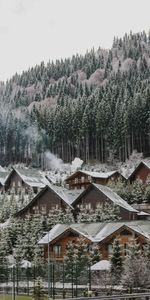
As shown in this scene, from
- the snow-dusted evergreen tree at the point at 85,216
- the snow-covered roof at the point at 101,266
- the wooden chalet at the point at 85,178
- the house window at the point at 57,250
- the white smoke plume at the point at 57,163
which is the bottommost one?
the snow-covered roof at the point at 101,266

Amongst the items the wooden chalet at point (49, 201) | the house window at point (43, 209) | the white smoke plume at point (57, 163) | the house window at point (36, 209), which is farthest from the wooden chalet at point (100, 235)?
the white smoke plume at point (57, 163)

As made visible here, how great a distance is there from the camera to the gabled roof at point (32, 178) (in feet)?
337

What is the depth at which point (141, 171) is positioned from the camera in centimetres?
9175

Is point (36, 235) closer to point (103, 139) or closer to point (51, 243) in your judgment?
point (51, 243)

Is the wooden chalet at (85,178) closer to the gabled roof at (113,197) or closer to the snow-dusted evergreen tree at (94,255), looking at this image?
the gabled roof at (113,197)

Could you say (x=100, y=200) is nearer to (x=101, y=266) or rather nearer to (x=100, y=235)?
(x=100, y=235)

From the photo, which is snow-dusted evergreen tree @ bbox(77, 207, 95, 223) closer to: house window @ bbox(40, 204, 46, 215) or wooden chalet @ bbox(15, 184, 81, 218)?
wooden chalet @ bbox(15, 184, 81, 218)

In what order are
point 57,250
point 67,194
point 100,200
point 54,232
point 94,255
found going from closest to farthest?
point 94,255 < point 54,232 < point 57,250 < point 100,200 < point 67,194

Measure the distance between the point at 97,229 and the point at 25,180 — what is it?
42553 mm

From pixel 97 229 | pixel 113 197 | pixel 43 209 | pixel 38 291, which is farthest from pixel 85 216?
pixel 38 291

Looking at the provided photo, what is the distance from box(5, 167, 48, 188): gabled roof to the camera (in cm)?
10269

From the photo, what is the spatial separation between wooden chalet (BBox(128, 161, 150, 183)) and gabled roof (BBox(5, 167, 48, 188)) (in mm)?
17308

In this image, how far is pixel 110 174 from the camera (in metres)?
95.7

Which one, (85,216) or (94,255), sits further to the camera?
(85,216)
